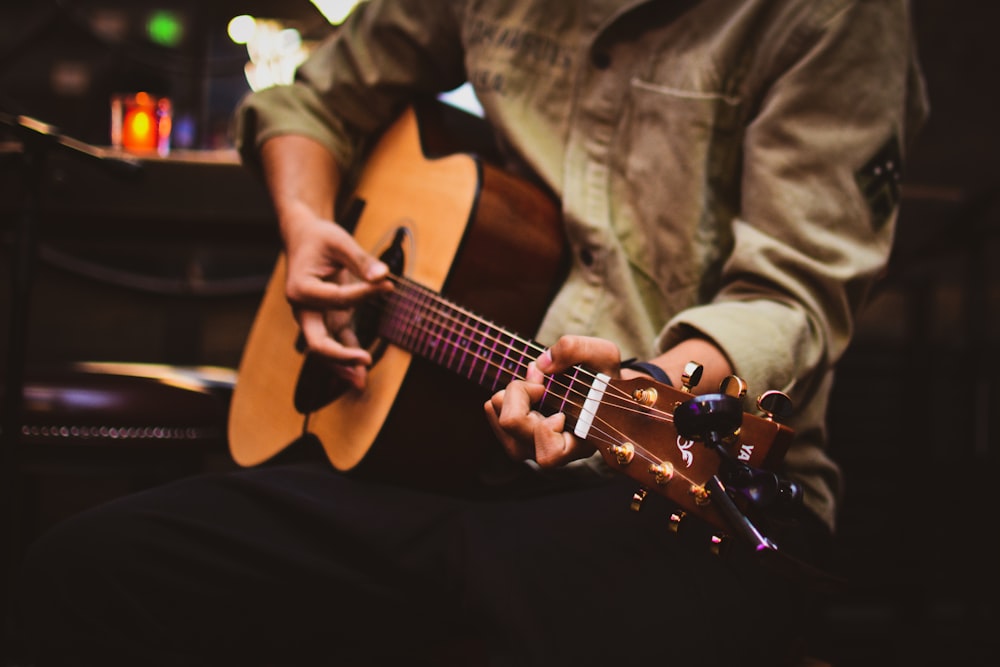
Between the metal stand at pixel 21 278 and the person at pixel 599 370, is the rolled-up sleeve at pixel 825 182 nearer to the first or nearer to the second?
the person at pixel 599 370

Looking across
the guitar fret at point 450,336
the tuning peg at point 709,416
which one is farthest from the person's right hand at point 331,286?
the tuning peg at point 709,416

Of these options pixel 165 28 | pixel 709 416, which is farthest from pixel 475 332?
pixel 165 28

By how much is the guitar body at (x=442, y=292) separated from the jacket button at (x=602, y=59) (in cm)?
19

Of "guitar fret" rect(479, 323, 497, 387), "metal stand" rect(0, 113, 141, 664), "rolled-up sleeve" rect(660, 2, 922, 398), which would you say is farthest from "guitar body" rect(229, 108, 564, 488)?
"metal stand" rect(0, 113, 141, 664)

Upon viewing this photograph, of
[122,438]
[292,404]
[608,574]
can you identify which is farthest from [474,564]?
[122,438]

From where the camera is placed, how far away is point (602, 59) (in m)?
1.08

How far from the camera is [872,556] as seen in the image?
2297 mm

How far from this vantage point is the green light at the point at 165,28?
12.1 ft

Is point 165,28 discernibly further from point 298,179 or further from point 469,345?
point 469,345

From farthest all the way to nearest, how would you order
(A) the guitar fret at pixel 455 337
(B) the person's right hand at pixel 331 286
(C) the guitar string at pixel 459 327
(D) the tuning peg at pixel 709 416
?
(B) the person's right hand at pixel 331 286, (A) the guitar fret at pixel 455 337, (C) the guitar string at pixel 459 327, (D) the tuning peg at pixel 709 416

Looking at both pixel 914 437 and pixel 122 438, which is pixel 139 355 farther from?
pixel 914 437

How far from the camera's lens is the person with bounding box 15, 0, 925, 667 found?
2.51ft

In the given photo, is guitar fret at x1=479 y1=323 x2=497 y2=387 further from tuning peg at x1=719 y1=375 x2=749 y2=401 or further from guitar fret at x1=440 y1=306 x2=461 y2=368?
tuning peg at x1=719 y1=375 x2=749 y2=401

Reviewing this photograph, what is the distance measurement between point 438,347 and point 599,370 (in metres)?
0.27
